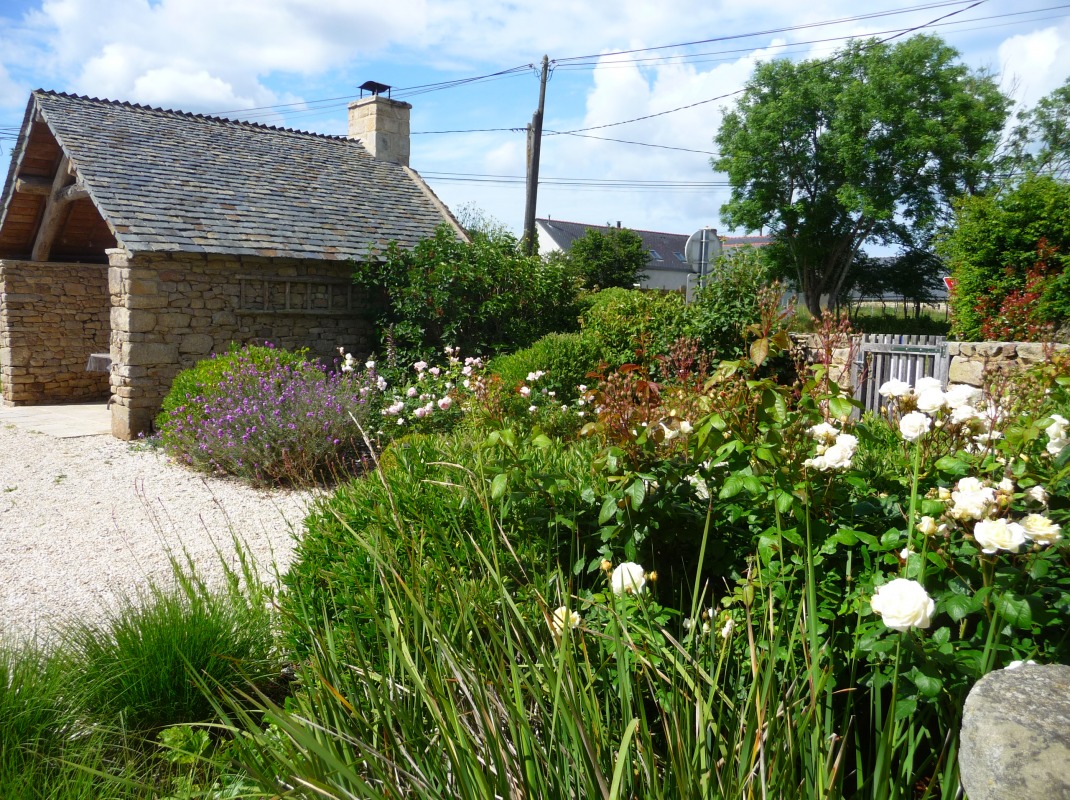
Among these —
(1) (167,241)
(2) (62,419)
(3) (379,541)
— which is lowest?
(2) (62,419)

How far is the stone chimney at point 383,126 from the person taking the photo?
50.6 feet

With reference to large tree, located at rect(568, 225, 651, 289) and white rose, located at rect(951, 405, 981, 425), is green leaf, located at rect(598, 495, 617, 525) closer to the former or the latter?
white rose, located at rect(951, 405, 981, 425)

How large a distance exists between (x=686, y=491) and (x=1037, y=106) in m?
37.6

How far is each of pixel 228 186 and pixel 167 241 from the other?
2.48 m

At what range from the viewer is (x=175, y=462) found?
8.47m

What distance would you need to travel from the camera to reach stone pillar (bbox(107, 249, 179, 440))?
964 cm

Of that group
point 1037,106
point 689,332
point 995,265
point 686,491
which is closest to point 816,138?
point 1037,106

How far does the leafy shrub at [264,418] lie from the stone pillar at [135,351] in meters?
1.07

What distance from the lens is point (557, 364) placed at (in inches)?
360

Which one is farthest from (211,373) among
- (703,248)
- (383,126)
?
(383,126)

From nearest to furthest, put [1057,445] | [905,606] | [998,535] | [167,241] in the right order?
[905,606]
[998,535]
[1057,445]
[167,241]

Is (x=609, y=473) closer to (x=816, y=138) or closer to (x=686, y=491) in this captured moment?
(x=686, y=491)

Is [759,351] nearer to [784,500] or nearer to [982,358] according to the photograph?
[784,500]

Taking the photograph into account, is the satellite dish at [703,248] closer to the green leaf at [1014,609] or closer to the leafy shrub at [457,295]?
the leafy shrub at [457,295]
